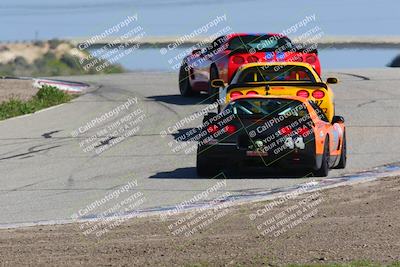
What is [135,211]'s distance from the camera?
12.7 metres

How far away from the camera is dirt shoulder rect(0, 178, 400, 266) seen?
9.48 metres

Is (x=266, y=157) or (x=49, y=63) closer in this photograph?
(x=266, y=157)

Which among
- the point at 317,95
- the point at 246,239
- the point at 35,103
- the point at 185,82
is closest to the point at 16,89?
the point at 35,103

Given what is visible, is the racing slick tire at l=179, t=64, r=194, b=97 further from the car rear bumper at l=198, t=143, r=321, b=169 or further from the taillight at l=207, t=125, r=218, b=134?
the car rear bumper at l=198, t=143, r=321, b=169

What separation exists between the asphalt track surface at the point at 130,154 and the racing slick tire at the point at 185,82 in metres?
0.28

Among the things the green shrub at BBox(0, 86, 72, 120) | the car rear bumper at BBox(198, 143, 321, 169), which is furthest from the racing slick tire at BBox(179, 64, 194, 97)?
the car rear bumper at BBox(198, 143, 321, 169)

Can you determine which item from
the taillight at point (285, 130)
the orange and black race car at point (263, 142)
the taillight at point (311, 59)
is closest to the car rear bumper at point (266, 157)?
the orange and black race car at point (263, 142)

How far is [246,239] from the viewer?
10.4 metres

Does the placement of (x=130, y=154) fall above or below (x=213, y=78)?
above

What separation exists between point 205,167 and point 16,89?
17.9 m

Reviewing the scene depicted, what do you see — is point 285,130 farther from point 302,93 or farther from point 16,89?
point 16,89

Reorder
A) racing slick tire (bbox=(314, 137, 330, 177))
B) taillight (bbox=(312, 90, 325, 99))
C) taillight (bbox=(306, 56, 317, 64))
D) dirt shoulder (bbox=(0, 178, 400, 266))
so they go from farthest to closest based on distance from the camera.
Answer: taillight (bbox=(306, 56, 317, 64))
taillight (bbox=(312, 90, 325, 99))
racing slick tire (bbox=(314, 137, 330, 177))
dirt shoulder (bbox=(0, 178, 400, 266))

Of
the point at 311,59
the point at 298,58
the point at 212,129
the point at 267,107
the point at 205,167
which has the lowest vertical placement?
the point at 311,59

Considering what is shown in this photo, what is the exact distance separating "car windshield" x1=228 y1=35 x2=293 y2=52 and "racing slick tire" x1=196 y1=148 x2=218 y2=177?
866 cm
